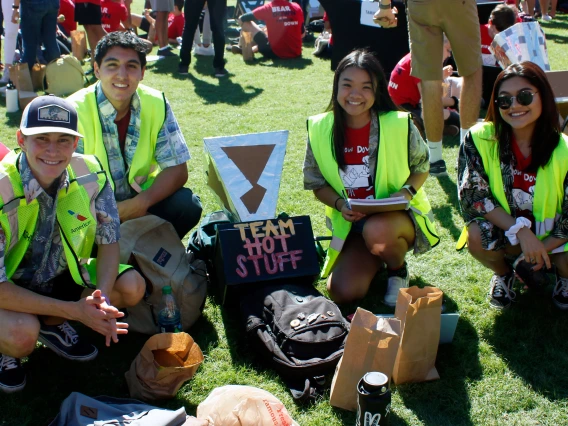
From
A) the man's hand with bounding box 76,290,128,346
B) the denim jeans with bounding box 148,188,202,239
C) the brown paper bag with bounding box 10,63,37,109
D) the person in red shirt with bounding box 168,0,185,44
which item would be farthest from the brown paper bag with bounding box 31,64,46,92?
the man's hand with bounding box 76,290,128,346

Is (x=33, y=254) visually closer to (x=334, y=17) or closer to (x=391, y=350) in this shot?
(x=391, y=350)

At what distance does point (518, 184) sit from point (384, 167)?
0.73 meters

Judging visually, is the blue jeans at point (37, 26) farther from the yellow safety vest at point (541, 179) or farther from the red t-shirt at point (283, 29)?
the yellow safety vest at point (541, 179)

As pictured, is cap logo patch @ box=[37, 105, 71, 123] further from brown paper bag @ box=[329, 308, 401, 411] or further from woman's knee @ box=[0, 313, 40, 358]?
brown paper bag @ box=[329, 308, 401, 411]

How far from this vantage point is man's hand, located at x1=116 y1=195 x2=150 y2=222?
379cm

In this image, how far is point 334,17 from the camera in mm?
9422

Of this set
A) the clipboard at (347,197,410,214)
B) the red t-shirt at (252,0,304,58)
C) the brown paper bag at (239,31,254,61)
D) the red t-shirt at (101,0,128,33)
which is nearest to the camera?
the clipboard at (347,197,410,214)

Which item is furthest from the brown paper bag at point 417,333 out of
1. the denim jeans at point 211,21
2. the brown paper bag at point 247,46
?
the brown paper bag at point 247,46

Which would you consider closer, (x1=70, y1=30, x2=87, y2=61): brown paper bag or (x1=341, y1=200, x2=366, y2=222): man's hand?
(x1=341, y1=200, x2=366, y2=222): man's hand

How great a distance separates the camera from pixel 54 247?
3213 mm

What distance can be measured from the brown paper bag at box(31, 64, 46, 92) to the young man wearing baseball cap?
227 inches

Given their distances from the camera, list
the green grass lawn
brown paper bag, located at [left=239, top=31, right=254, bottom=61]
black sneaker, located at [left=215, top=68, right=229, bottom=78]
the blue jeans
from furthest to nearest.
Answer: brown paper bag, located at [left=239, top=31, right=254, bottom=61] → black sneaker, located at [left=215, top=68, right=229, bottom=78] → the blue jeans → the green grass lawn

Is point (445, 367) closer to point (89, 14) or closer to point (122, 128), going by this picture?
point (122, 128)

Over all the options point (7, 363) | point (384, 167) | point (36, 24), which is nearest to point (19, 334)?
point (7, 363)
